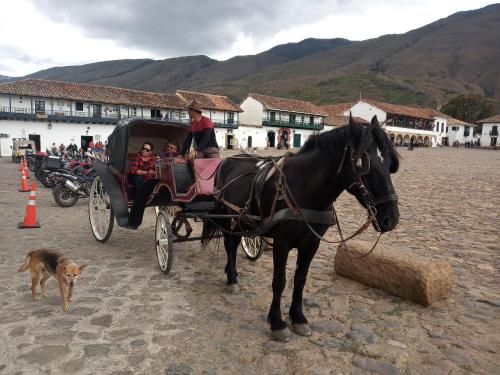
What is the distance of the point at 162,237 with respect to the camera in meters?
5.52

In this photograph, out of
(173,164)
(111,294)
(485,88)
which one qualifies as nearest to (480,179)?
(173,164)

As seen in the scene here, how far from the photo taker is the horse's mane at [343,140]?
305cm

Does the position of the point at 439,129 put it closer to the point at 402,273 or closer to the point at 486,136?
the point at 486,136

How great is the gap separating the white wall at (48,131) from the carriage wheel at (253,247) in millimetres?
42630

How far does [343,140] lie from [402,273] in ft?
6.94

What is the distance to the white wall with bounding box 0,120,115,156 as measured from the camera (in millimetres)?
39312

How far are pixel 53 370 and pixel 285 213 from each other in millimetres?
2397

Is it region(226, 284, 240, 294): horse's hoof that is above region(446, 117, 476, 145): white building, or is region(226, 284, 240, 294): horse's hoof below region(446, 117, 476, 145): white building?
below

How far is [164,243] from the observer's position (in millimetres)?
5414

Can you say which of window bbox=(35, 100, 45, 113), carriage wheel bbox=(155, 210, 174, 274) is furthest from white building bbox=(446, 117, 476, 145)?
carriage wheel bbox=(155, 210, 174, 274)

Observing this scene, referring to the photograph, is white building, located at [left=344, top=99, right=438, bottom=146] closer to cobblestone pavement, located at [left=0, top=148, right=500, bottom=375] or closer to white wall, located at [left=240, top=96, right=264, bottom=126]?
white wall, located at [left=240, top=96, right=264, bottom=126]

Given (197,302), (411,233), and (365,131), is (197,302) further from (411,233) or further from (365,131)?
(411,233)

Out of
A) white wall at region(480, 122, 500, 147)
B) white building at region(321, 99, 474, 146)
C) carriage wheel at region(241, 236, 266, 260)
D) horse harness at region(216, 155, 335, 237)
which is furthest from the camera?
white wall at region(480, 122, 500, 147)

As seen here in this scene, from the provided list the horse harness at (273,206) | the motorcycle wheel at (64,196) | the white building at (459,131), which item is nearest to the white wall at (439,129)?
the white building at (459,131)
